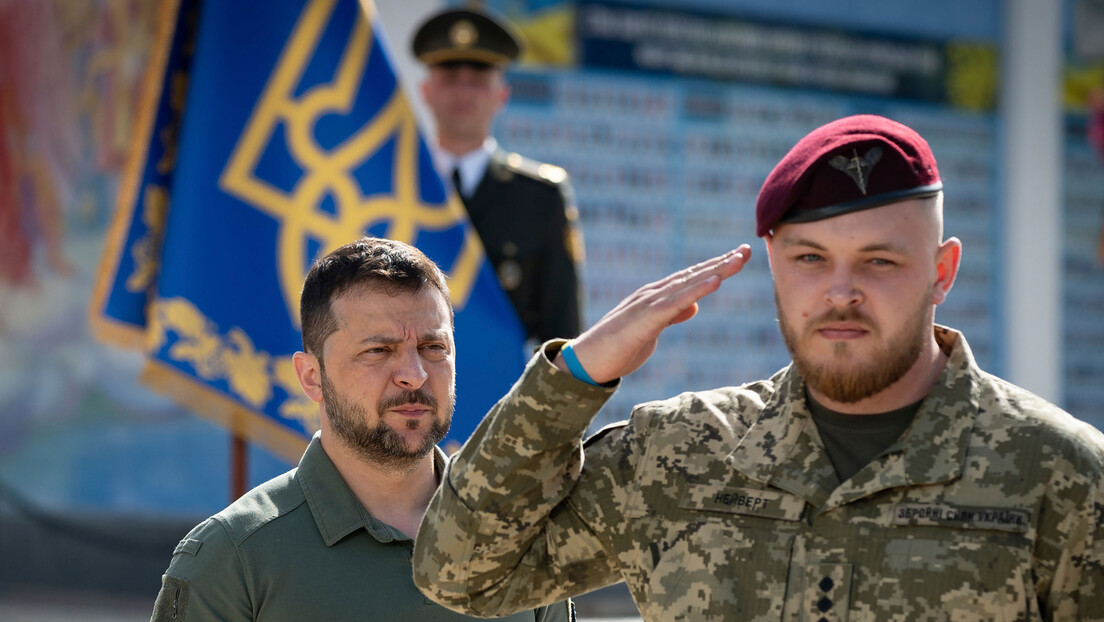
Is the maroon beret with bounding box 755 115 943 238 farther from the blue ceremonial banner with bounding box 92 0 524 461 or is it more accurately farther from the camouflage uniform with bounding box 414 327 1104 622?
the blue ceremonial banner with bounding box 92 0 524 461

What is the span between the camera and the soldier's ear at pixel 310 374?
89.1 inches

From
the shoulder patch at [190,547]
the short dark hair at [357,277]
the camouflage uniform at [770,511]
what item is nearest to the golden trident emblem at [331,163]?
the short dark hair at [357,277]

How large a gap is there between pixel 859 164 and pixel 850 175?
2cm

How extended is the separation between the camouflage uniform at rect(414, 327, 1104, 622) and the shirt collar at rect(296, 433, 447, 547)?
473 mm

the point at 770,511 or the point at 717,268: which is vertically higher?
the point at 717,268

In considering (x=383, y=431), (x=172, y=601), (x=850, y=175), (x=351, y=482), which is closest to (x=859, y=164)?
(x=850, y=175)

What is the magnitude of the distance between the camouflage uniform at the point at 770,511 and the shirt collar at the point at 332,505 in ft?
1.55

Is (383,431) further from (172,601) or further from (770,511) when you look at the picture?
(770,511)

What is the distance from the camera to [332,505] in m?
2.13

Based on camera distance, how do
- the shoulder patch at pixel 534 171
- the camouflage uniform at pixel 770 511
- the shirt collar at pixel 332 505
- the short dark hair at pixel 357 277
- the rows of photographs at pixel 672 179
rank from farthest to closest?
1. the rows of photographs at pixel 672 179
2. the shoulder patch at pixel 534 171
3. the short dark hair at pixel 357 277
4. the shirt collar at pixel 332 505
5. the camouflage uniform at pixel 770 511

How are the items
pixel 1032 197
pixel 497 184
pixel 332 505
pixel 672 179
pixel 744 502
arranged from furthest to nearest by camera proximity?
pixel 1032 197
pixel 672 179
pixel 497 184
pixel 332 505
pixel 744 502

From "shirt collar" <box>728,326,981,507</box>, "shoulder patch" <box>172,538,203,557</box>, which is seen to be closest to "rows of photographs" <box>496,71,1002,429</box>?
"shoulder patch" <box>172,538,203,557</box>

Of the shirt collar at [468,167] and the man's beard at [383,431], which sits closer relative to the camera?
the man's beard at [383,431]

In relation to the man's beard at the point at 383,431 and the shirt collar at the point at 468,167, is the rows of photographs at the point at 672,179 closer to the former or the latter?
the shirt collar at the point at 468,167
